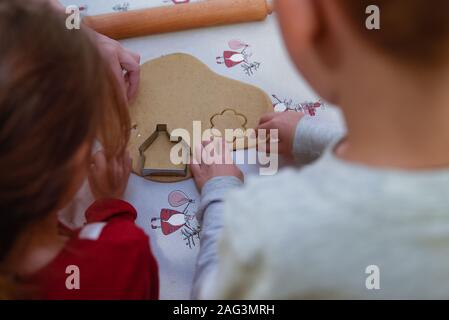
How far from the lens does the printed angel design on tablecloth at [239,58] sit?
0.81 meters

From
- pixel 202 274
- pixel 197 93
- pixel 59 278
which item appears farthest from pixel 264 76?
pixel 59 278

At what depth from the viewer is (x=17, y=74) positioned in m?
0.43

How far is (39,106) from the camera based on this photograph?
17.6 inches

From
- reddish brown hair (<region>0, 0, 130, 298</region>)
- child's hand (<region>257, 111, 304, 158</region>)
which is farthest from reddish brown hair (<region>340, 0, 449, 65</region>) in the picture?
child's hand (<region>257, 111, 304, 158</region>)

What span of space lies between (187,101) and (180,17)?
0.53 feet

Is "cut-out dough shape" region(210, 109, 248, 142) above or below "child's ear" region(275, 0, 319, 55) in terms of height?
above

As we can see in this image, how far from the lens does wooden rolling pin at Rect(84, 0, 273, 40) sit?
32.8 inches

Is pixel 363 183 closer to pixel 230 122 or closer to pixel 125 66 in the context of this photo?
pixel 230 122

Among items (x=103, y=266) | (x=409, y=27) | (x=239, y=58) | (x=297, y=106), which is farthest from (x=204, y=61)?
(x=409, y=27)

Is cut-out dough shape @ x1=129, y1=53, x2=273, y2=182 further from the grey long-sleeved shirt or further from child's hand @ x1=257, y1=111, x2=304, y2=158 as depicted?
the grey long-sleeved shirt

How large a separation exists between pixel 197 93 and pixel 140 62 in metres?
0.12

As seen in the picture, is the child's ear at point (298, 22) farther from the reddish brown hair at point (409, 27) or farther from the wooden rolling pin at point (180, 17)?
the wooden rolling pin at point (180, 17)

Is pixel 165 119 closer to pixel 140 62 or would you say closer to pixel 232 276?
pixel 140 62

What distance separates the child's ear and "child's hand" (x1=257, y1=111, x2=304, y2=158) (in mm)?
316
